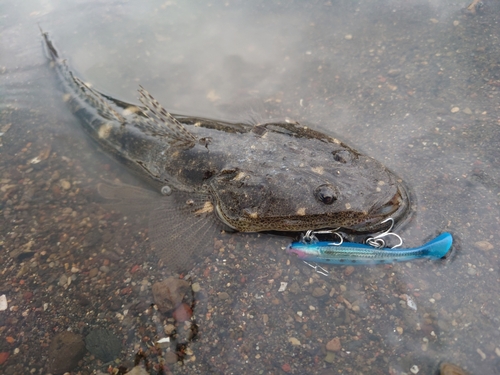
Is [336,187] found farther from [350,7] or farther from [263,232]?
[350,7]

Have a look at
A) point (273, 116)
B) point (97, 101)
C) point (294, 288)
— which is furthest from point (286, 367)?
point (97, 101)

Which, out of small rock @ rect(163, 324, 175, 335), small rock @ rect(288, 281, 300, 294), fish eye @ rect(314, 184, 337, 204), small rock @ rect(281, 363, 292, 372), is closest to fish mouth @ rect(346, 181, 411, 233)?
fish eye @ rect(314, 184, 337, 204)

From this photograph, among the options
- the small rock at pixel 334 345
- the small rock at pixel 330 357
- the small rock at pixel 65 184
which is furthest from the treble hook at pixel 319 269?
the small rock at pixel 65 184

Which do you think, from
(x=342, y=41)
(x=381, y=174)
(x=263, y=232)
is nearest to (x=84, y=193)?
(x=263, y=232)

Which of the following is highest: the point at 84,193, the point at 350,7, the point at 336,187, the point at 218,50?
the point at 350,7

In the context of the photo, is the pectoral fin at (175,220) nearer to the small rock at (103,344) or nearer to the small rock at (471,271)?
the small rock at (103,344)

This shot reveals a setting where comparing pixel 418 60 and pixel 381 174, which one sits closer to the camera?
pixel 381 174

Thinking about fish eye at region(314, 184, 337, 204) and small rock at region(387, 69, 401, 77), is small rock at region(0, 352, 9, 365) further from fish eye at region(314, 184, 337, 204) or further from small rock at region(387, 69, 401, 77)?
small rock at region(387, 69, 401, 77)
